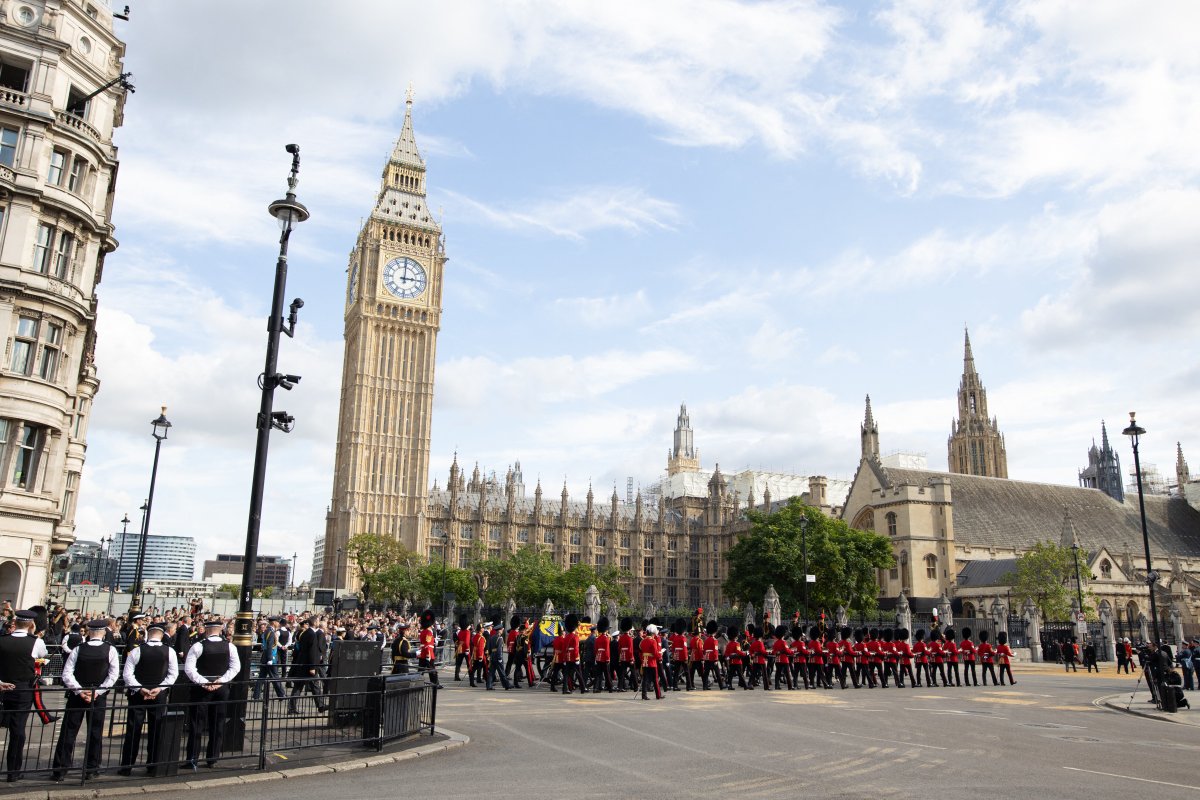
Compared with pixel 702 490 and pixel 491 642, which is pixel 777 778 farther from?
pixel 702 490

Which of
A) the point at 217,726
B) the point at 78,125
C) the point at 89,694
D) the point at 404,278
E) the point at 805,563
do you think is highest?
the point at 404,278

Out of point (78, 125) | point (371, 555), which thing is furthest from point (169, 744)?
point (371, 555)

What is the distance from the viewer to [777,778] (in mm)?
10391

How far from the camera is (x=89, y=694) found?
32.6ft

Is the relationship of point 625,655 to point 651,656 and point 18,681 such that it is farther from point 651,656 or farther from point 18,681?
point 18,681

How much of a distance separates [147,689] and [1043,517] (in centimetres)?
7501

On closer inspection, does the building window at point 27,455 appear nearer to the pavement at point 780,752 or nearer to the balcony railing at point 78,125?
the balcony railing at point 78,125

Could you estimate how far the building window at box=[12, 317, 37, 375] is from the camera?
76.8 feet

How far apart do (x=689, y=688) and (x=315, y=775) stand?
1458 centimetres

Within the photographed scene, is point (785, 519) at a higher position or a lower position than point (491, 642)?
higher

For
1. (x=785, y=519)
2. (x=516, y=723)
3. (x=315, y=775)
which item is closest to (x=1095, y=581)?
(x=785, y=519)

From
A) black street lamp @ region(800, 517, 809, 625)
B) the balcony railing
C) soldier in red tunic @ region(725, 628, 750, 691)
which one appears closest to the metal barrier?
soldier in red tunic @ region(725, 628, 750, 691)

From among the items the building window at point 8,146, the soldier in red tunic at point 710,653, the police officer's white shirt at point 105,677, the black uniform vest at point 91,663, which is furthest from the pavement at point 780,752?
the building window at point 8,146

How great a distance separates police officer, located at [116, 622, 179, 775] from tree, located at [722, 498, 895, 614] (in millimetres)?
48437
